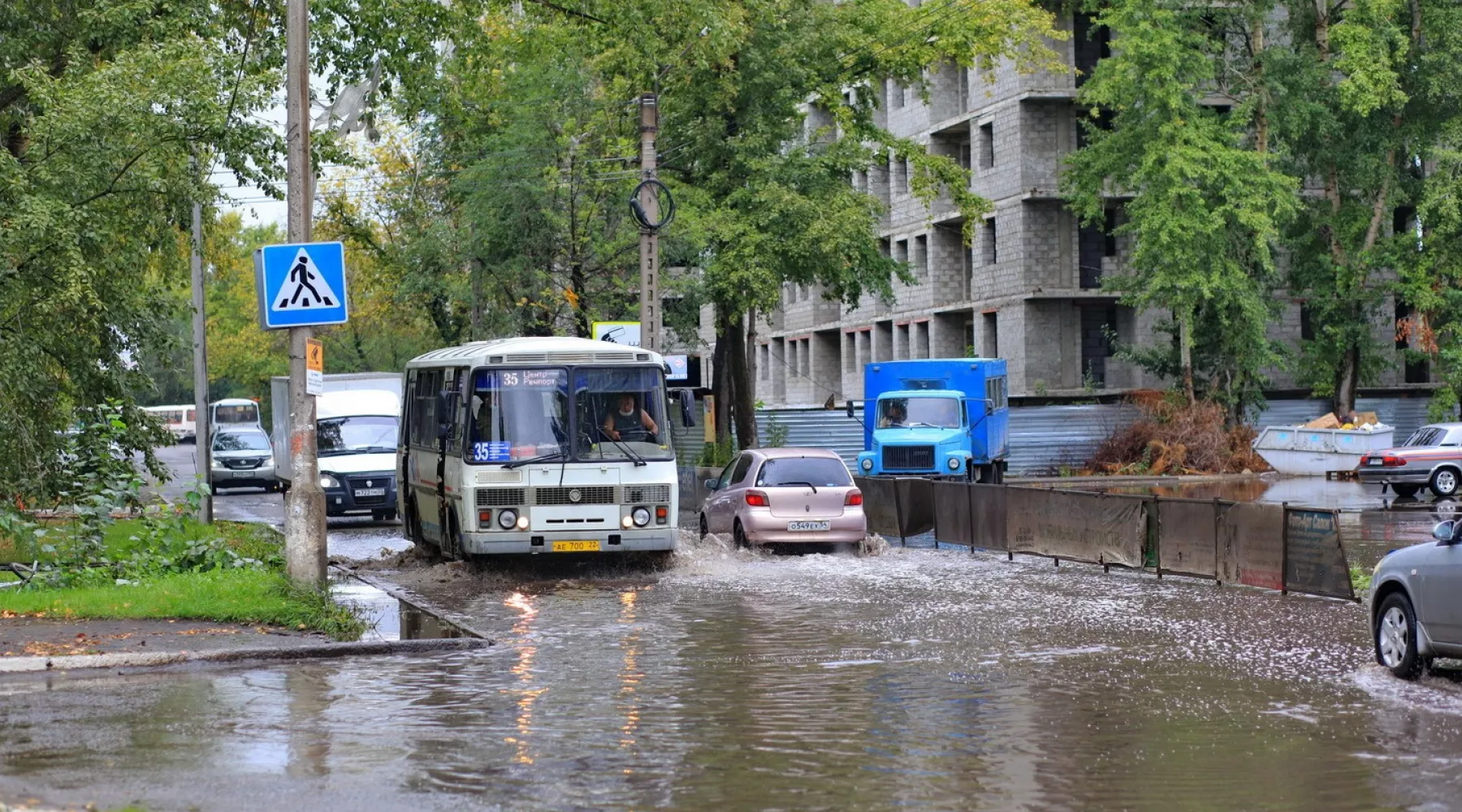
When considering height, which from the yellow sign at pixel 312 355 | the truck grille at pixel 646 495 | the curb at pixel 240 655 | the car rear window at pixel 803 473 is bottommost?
the curb at pixel 240 655

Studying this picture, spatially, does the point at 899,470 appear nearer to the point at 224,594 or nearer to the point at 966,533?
the point at 966,533

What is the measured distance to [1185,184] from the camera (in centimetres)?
5122

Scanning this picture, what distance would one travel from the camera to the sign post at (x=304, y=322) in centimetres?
1719

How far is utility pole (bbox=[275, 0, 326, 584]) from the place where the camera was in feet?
56.9

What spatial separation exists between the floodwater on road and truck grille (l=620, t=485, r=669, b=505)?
13.2 ft

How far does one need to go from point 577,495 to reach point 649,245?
1071 centimetres

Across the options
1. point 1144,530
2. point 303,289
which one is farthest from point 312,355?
point 1144,530

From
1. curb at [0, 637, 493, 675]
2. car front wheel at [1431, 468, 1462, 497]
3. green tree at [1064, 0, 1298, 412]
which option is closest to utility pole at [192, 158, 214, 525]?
curb at [0, 637, 493, 675]

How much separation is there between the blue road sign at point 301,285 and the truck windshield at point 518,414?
16.6 ft

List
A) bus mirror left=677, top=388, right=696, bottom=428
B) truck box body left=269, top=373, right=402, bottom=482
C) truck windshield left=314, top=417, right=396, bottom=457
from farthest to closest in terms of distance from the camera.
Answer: truck box body left=269, top=373, right=402, bottom=482
truck windshield left=314, top=417, right=396, bottom=457
bus mirror left=677, top=388, right=696, bottom=428

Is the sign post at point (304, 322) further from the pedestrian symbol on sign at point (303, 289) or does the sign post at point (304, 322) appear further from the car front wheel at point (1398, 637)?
the car front wheel at point (1398, 637)

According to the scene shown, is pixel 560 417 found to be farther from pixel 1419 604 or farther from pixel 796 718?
pixel 1419 604

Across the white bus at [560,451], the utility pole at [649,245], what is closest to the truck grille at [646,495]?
the white bus at [560,451]

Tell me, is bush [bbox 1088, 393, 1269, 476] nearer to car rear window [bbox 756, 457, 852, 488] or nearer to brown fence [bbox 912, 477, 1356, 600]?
brown fence [bbox 912, 477, 1356, 600]
